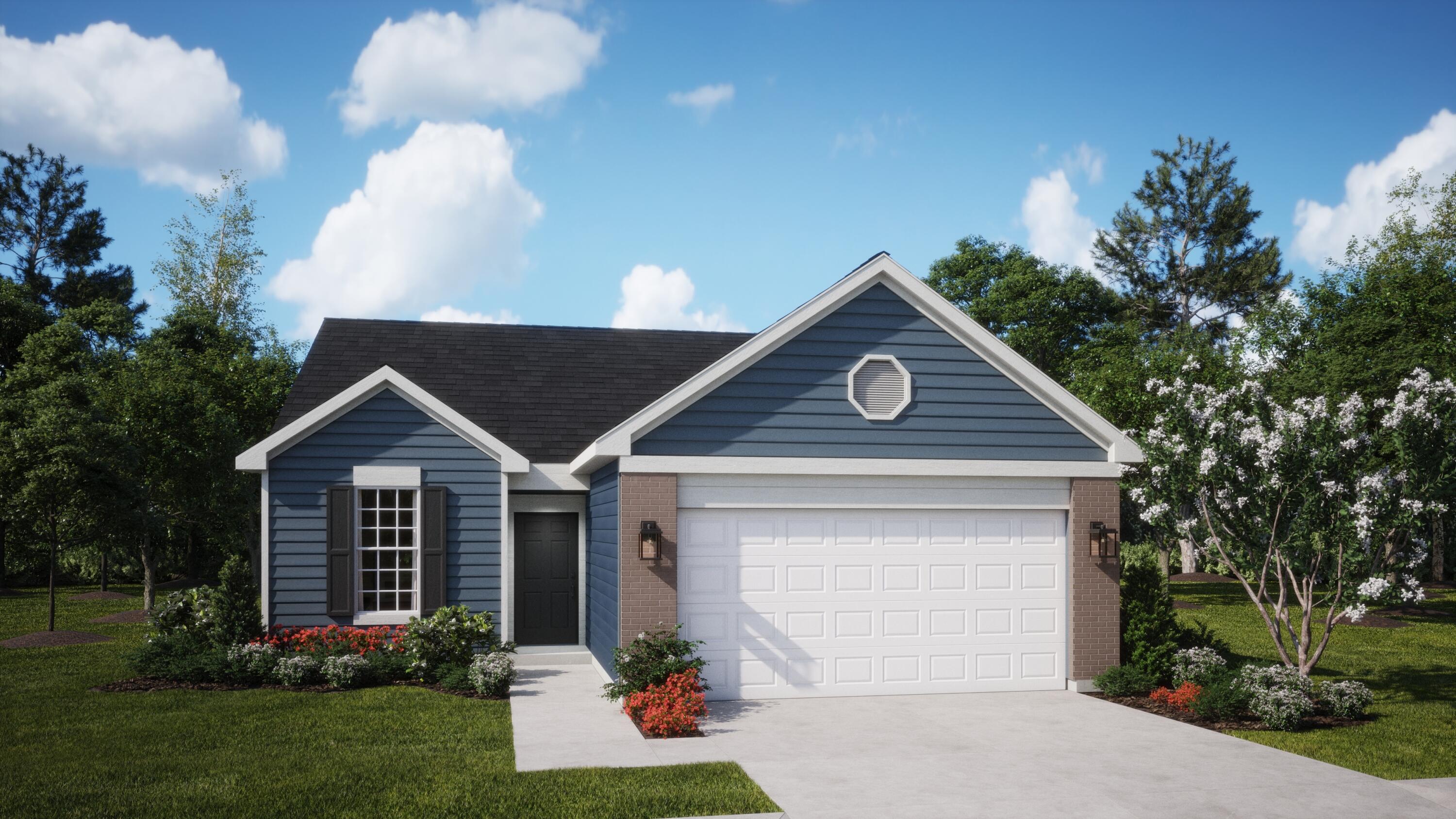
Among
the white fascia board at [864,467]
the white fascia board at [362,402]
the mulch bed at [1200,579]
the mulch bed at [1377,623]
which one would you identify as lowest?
the mulch bed at [1200,579]

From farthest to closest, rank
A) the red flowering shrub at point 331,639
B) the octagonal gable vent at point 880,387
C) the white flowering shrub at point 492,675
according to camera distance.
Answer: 1. the red flowering shrub at point 331,639
2. the octagonal gable vent at point 880,387
3. the white flowering shrub at point 492,675

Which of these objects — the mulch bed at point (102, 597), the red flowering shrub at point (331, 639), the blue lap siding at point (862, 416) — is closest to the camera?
the blue lap siding at point (862, 416)

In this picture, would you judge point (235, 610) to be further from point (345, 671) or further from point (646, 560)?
point (646, 560)

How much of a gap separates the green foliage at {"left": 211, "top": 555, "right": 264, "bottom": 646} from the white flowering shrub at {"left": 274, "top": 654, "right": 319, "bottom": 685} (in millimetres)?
1106

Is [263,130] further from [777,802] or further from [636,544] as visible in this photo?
[777,802]

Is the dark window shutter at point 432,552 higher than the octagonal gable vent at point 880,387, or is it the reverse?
the octagonal gable vent at point 880,387

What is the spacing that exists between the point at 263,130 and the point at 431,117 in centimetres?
650

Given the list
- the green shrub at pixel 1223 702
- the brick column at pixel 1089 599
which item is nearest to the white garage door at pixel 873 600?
the brick column at pixel 1089 599

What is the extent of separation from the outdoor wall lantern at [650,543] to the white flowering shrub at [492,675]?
90.2 inches

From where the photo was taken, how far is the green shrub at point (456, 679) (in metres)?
12.4

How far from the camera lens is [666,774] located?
836 centimetres

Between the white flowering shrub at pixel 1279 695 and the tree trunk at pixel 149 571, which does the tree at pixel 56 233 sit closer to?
the tree trunk at pixel 149 571

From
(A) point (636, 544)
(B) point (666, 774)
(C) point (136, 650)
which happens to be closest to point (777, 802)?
(B) point (666, 774)

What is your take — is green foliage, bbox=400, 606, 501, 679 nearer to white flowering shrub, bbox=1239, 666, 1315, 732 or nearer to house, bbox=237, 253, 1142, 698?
house, bbox=237, 253, 1142, 698
